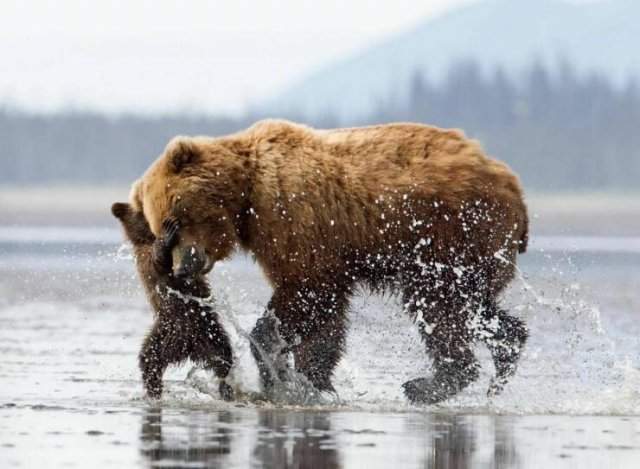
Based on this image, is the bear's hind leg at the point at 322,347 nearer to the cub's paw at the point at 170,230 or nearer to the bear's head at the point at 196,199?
the bear's head at the point at 196,199

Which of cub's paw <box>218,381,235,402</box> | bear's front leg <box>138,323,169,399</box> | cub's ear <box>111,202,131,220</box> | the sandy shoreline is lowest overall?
cub's paw <box>218,381,235,402</box>

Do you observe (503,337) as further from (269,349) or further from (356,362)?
(356,362)

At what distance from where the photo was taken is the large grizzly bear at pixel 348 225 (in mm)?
9641

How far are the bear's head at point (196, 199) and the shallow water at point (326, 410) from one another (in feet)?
1.89

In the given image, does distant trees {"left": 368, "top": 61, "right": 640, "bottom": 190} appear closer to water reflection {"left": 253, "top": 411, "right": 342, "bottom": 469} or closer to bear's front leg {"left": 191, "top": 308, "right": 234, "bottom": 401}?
bear's front leg {"left": 191, "top": 308, "right": 234, "bottom": 401}

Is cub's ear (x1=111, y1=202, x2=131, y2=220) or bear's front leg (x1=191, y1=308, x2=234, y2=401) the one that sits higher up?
cub's ear (x1=111, y1=202, x2=131, y2=220)

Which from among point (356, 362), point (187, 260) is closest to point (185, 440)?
point (187, 260)

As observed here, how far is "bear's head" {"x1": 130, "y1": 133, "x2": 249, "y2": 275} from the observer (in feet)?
31.4

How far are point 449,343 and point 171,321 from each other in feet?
4.95

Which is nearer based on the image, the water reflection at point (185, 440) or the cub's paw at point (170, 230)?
the water reflection at point (185, 440)

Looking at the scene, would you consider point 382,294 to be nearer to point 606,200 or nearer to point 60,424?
point 60,424

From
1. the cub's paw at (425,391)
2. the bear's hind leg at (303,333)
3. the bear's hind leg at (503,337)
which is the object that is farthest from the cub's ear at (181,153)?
the bear's hind leg at (503,337)

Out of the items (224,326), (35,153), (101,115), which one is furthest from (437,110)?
(224,326)

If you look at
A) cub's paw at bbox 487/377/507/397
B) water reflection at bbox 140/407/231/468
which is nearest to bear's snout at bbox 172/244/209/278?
water reflection at bbox 140/407/231/468
